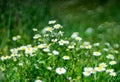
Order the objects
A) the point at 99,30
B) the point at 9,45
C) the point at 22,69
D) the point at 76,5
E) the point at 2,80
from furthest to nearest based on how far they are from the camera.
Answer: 1. the point at 76,5
2. the point at 99,30
3. the point at 9,45
4. the point at 22,69
5. the point at 2,80

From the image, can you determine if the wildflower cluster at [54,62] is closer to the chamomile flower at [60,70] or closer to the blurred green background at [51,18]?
the chamomile flower at [60,70]

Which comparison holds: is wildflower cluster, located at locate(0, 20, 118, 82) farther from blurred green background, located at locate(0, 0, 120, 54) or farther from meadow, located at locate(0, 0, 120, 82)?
blurred green background, located at locate(0, 0, 120, 54)

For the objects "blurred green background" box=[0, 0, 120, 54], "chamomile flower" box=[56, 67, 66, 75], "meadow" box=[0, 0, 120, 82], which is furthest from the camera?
"blurred green background" box=[0, 0, 120, 54]

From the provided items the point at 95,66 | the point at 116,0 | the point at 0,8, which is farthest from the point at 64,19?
the point at 95,66

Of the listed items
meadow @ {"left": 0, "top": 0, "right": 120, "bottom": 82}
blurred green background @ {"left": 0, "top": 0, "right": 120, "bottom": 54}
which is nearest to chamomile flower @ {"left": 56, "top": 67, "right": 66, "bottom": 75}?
meadow @ {"left": 0, "top": 0, "right": 120, "bottom": 82}

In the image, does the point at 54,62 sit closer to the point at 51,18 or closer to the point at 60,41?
the point at 60,41

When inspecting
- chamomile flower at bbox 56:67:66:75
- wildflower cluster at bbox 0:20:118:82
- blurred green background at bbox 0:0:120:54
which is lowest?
chamomile flower at bbox 56:67:66:75

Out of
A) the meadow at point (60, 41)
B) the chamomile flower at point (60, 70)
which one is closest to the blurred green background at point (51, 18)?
the meadow at point (60, 41)

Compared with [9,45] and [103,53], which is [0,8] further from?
[103,53]
